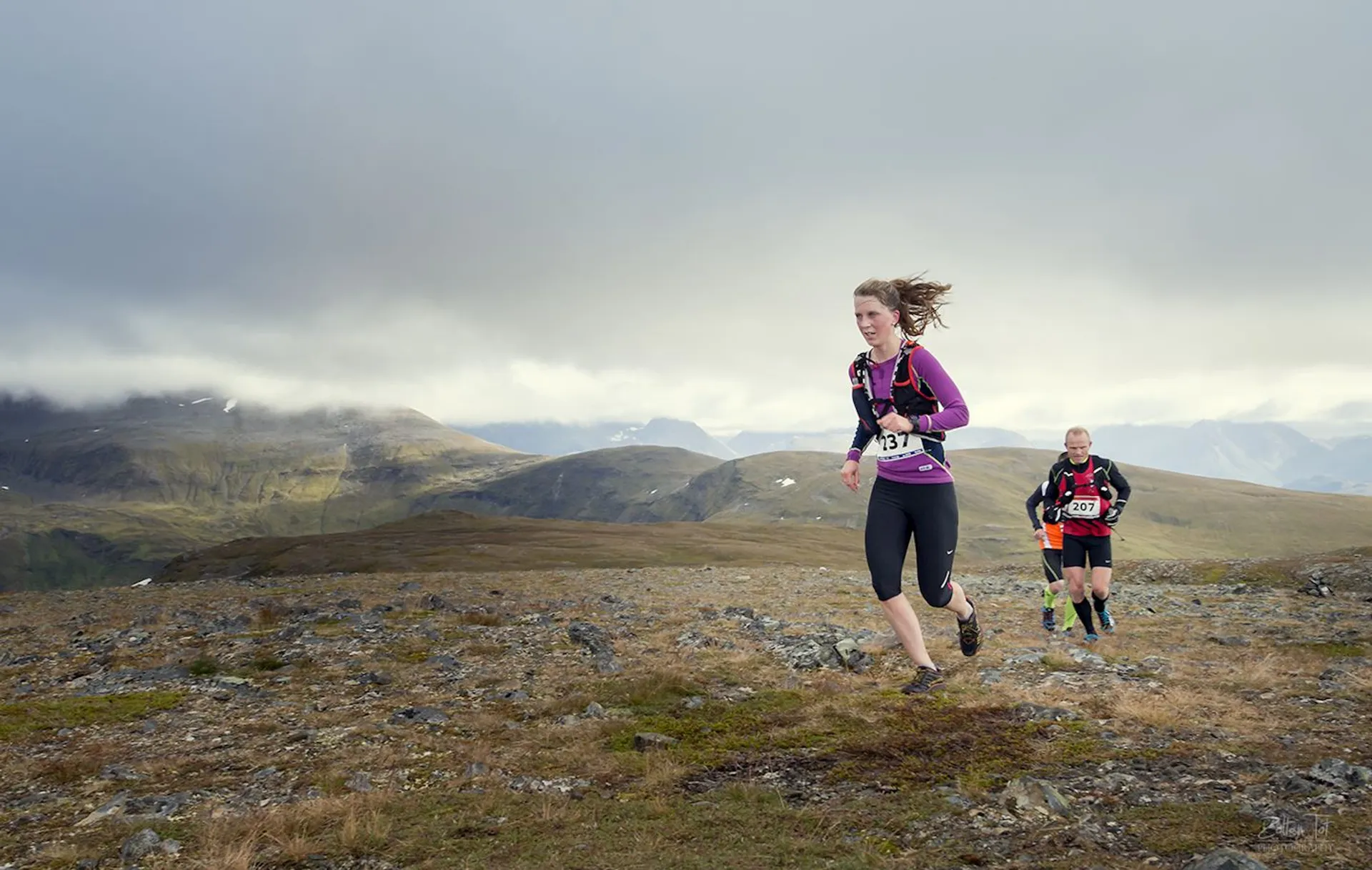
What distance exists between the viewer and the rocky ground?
4.84 metres

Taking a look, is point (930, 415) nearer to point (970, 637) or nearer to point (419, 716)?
point (970, 637)

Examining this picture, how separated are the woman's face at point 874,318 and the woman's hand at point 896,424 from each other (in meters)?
1.15

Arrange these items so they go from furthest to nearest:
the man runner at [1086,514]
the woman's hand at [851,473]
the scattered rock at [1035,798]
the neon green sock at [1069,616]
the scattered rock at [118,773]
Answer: the neon green sock at [1069,616], the man runner at [1086,514], the woman's hand at [851,473], the scattered rock at [118,773], the scattered rock at [1035,798]

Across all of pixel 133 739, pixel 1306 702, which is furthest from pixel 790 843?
pixel 133 739

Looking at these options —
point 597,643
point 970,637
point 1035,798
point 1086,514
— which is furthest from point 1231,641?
point 597,643

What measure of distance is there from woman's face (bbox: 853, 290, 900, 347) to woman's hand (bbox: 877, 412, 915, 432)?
1150 mm

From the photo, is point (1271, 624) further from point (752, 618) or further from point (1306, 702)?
point (752, 618)

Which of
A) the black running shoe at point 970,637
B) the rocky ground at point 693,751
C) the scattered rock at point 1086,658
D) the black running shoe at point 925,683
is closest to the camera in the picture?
the rocky ground at point 693,751

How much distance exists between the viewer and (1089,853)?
4410mm

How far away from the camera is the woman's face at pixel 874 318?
→ 8.73 metres

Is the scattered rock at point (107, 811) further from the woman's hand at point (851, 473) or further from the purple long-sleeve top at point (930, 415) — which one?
the purple long-sleeve top at point (930, 415)

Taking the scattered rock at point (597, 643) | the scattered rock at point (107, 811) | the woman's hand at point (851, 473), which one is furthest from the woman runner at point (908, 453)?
the scattered rock at point (107, 811)

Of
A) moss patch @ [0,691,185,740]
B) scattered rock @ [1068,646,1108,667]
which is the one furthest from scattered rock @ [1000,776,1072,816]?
moss patch @ [0,691,185,740]

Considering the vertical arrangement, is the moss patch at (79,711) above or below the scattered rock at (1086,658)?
below
